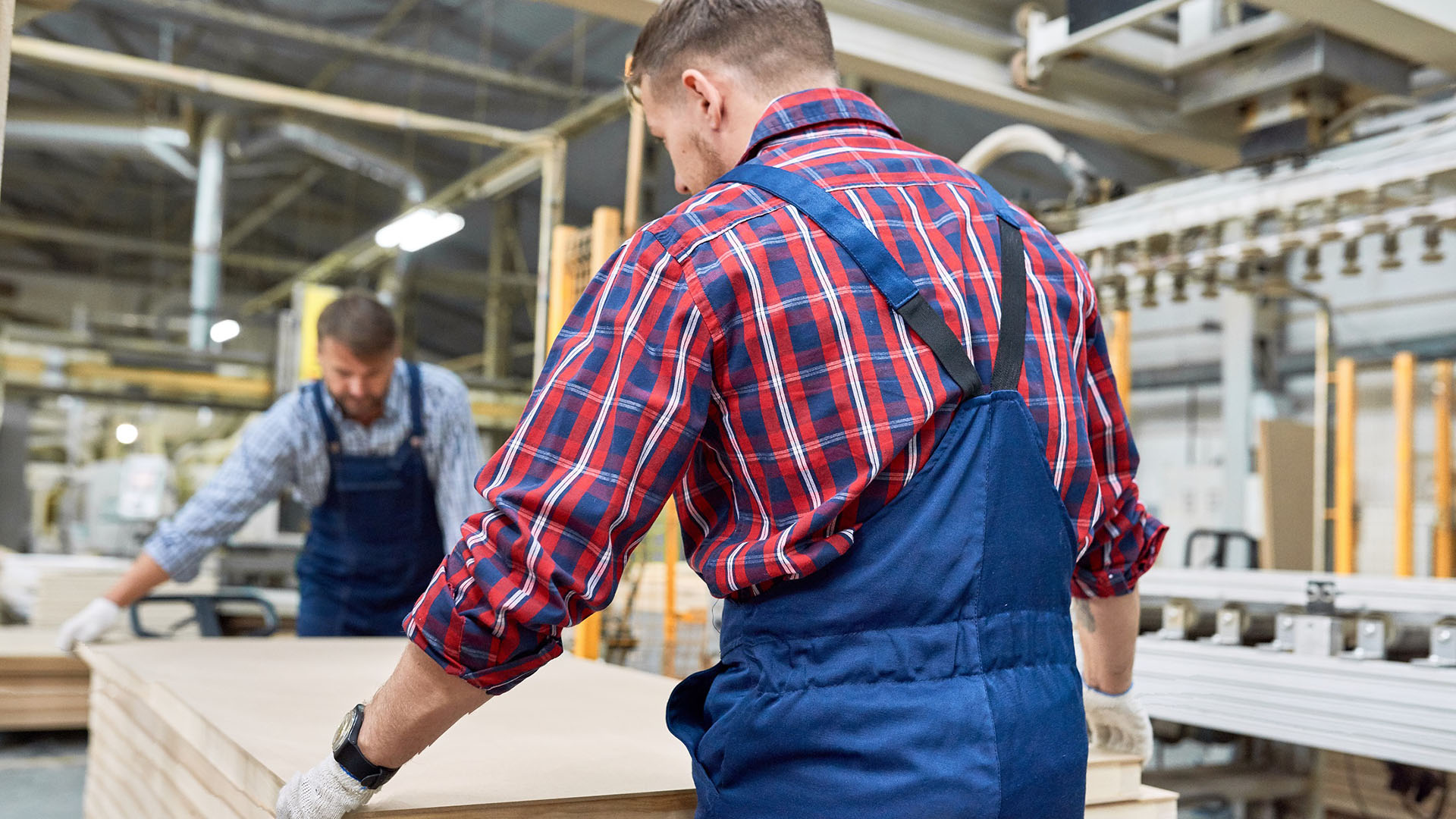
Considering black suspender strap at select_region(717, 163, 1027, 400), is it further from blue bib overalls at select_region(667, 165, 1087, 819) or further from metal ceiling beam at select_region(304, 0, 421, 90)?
metal ceiling beam at select_region(304, 0, 421, 90)

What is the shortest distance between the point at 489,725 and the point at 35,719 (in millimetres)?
3576

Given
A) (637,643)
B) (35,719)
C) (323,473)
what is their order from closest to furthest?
(323,473) → (637,643) → (35,719)

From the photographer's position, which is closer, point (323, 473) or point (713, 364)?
point (713, 364)

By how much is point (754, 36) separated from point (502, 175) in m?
7.07

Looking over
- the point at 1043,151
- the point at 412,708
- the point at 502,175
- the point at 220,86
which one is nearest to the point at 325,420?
the point at 412,708

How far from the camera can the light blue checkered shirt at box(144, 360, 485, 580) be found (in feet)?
9.16

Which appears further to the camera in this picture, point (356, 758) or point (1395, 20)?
point (1395, 20)

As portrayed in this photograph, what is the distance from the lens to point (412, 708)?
3.17 ft

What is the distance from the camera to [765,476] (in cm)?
98

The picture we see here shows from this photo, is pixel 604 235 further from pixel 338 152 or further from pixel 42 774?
pixel 338 152

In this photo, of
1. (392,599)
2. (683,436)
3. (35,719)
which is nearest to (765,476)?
(683,436)

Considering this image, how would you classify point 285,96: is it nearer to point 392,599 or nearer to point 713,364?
point 392,599

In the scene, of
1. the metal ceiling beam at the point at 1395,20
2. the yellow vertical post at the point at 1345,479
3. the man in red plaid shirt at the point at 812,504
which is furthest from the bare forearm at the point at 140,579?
the yellow vertical post at the point at 1345,479

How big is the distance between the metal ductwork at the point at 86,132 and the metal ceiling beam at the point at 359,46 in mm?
901
